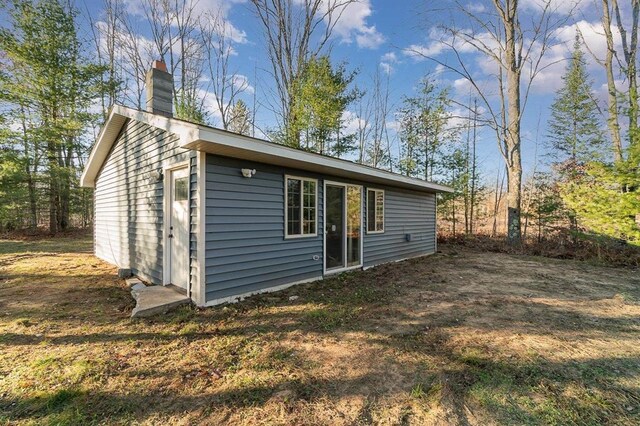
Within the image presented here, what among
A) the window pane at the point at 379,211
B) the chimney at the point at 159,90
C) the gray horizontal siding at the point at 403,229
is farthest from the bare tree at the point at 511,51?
the chimney at the point at 159,90

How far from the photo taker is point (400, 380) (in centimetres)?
234

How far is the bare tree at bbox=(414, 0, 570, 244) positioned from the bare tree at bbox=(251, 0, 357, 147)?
4.51 meters

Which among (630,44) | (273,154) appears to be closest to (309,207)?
(273,154)

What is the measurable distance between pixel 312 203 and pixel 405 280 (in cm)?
243

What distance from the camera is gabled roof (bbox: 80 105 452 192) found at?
353 centimetres

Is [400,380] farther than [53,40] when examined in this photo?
No

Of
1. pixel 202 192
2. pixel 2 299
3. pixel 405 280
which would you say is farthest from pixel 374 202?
pixel 2 299

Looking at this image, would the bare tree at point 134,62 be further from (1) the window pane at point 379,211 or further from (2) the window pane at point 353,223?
(1) the window pane at point 379,211

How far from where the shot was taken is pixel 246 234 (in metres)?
4.41

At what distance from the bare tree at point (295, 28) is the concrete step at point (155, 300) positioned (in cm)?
889

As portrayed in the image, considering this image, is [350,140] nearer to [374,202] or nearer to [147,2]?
[374,202]

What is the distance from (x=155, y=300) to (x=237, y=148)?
2421mm

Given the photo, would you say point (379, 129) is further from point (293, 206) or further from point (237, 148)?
point (237, 148)

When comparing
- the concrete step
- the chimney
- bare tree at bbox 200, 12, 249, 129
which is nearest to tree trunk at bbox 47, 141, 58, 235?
bare tree at bbox 200, 12, 249, 129
